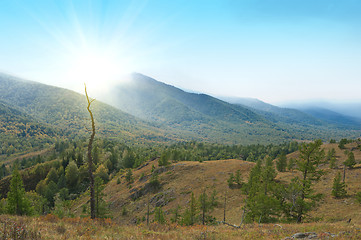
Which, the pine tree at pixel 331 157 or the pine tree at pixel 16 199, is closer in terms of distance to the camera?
the pine tree at pixel 16 199

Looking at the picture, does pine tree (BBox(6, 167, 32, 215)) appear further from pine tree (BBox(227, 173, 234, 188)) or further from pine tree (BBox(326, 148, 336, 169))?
pine tree (BBox(326, 148, 336, 169))

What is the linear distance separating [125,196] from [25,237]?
6068cm

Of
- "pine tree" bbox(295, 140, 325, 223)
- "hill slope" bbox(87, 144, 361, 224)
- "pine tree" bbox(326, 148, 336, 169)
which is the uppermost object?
"pine tree" bbox(295, 140, 325, 223)

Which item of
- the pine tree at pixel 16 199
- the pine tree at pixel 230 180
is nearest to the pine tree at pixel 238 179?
the pine tree at pixel 230 180

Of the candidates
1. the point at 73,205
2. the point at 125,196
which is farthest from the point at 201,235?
the point at 73,205

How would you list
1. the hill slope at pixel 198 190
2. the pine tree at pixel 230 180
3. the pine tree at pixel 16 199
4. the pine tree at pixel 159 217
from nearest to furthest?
the pine tree at pixel 16 199
the hill slope at pixel 198 190
the pine tree at pixel 159 217
the pine tree at pixel 230 180

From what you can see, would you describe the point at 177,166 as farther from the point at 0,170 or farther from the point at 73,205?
the point at 0,170

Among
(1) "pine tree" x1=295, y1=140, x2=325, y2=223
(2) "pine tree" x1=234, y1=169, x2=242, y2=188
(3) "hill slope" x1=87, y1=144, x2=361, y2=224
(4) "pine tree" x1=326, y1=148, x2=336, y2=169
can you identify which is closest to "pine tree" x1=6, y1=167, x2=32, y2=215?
(3) "hill slope" x1=87, y1=144, x2=361, y2=224

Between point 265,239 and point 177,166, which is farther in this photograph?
point 177,166

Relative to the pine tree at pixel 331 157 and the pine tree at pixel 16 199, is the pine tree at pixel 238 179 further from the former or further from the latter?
the pine tree at pixel 16 199

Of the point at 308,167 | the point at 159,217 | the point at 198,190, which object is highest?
the point at 308,167

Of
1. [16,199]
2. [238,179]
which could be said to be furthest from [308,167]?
[16,199]

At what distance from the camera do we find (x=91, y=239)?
8.78 m

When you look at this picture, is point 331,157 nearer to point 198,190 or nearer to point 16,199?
point 198,190
